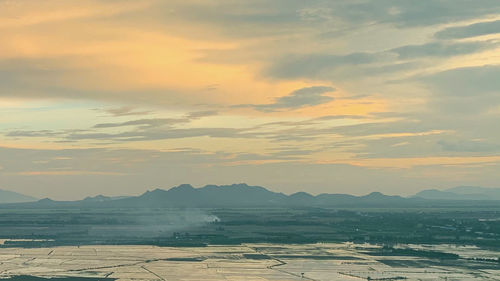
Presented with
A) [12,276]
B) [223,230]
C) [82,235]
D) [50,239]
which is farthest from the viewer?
[223,230]

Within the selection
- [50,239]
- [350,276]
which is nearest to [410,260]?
[350,276]

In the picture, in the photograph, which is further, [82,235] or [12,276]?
[82,235]

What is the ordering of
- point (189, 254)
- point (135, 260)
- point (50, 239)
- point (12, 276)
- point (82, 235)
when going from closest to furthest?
1. point (12, 276)
2. point (135, 260)
3. point (189, 254)
4. point (50, 239)
5. point (82, 235)

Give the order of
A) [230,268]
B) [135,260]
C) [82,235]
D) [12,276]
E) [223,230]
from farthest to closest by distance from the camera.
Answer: [223,230] < [82,235] < [135,260] < [230,268] < [12,276]

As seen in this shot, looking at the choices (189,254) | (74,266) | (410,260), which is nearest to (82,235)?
(189,254)

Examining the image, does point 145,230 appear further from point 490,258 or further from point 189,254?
point 490,258

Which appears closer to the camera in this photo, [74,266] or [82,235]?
[74,266]

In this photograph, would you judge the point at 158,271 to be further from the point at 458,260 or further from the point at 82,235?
the point at 82,235

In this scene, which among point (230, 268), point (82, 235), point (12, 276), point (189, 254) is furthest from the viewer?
point (82, 235)
